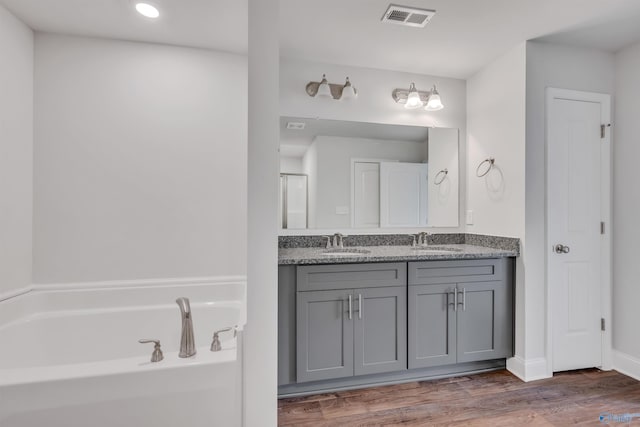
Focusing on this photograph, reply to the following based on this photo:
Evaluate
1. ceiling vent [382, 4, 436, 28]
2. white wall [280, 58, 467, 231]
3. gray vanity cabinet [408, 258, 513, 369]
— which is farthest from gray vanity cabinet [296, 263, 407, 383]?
ceiling vent [382, 4, 436, 28]

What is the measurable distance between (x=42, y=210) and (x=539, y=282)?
3482mm

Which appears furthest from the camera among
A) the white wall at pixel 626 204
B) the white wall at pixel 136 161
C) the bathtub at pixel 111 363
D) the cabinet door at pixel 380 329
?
the white wall at pixel 626 204

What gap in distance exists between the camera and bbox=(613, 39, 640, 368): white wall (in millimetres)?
2301

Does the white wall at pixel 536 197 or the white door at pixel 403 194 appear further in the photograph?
the white door at pixel 403 194

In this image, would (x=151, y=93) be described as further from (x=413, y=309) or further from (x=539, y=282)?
(x=539, y=282)

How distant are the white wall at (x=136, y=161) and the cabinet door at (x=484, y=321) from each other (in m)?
1.69

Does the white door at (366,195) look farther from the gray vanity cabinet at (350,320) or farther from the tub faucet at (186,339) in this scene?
the tub faucet at (186,339)

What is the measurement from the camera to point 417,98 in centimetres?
266

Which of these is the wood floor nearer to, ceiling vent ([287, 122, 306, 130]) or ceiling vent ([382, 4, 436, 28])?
ceiling vent ([287, 122, 306, 130])

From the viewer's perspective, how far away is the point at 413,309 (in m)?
2.18

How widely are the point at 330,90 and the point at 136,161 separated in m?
1.59

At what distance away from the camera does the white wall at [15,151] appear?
171 cm

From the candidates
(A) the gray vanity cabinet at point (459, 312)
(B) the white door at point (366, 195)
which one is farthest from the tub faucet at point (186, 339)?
(B) the white door at point (366, 195)

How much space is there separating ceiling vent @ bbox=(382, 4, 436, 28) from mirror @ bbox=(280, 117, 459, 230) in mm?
844
